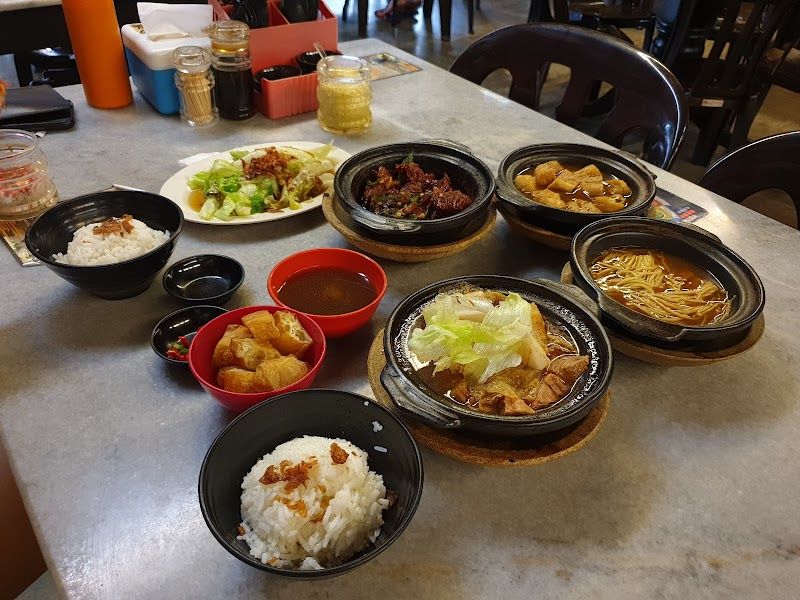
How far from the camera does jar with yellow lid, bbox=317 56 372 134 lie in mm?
2188

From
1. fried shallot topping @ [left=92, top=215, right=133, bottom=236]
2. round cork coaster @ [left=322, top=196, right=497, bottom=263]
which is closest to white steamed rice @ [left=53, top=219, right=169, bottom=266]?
fried shallot topping @ [left=92, top=215, right=133, bottom=236]

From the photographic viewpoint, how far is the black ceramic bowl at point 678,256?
118cm

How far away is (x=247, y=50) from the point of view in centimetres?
224

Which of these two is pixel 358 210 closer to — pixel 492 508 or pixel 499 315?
pixel 499 315

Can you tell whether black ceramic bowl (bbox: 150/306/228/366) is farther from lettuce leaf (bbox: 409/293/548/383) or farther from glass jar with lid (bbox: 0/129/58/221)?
glass jar with lid (bbox: 0/129/58/221)

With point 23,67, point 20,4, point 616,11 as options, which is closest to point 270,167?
point 20,4

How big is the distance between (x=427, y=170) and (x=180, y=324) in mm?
833

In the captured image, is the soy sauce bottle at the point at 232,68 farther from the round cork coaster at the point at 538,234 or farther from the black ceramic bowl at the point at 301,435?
the black ceramic bowl at the point at 301,435

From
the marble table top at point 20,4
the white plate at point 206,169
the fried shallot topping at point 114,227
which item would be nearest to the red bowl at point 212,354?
the fried shallot topping at point 114,227

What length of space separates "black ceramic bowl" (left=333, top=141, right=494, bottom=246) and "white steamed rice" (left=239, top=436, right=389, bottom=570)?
65cm

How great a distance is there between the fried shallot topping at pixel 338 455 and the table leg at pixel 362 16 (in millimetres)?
5971

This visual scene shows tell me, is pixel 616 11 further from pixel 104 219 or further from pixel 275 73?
pixel 104 219

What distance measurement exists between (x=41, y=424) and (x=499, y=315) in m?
0.90

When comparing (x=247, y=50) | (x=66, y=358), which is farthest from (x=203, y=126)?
(x=66, y=358)
